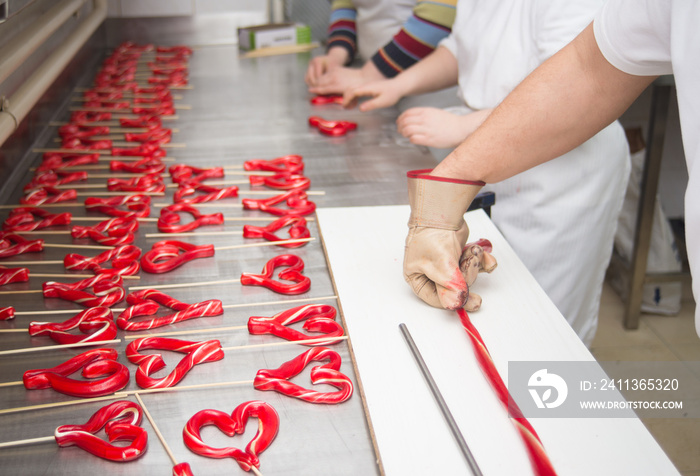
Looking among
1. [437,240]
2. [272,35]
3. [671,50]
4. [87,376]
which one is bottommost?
[87,376]

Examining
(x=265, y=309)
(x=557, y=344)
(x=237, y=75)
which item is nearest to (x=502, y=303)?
(x=557, y=344)

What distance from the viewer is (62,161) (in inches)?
77.9

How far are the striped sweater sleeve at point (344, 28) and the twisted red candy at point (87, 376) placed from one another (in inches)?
Answer: 88.8

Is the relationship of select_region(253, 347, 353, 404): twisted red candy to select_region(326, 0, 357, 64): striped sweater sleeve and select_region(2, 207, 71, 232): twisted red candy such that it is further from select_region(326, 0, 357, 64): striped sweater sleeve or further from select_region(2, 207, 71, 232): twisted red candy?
select_region(326, 0, 357, 64): striped sweater sleeve

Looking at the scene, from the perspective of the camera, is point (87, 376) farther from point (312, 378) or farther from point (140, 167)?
point (140, 167)

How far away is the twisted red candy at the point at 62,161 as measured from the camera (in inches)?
74.1

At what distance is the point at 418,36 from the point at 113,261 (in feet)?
4.79

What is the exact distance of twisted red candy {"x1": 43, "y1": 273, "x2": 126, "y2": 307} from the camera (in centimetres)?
122

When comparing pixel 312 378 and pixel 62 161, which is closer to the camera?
pixel 312 378

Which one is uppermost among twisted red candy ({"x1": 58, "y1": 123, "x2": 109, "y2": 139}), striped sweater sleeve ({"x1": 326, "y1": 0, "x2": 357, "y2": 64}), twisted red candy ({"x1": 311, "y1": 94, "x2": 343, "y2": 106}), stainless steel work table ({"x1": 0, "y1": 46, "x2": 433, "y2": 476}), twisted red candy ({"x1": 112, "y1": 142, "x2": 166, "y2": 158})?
striped sweater sleeve ({"x1": 326, "y1": 0, "x2": 357, "y2": 64})

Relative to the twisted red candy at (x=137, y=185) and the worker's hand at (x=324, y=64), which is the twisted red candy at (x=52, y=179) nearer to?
the twisted red candy at (x=137, y=185)

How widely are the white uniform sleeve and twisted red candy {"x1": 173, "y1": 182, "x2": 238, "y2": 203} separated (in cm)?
98

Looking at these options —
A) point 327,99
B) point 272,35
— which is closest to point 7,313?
point 327,99

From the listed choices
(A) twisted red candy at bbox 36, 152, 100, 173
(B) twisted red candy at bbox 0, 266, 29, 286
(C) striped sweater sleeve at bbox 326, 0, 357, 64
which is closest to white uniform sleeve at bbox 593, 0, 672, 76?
(B) twisted red candy at bbox 0, 266, 29, 286
